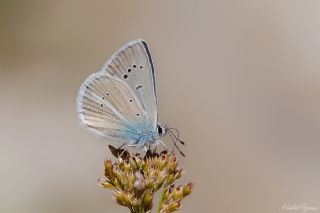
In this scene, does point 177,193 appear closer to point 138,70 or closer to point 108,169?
point 108,169

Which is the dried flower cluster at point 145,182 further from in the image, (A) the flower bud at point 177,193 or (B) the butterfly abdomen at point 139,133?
(B) the butterfly abdomen at point 139,133

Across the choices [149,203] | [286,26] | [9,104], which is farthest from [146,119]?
[286,26]

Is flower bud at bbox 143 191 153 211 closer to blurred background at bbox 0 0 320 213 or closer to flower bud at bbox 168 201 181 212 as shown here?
flower bud at bbox 168 201 181 212

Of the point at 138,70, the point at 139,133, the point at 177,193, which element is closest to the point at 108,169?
the point at 177,193

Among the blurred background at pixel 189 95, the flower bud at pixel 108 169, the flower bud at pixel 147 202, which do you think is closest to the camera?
the flower bud at pixel 147 202

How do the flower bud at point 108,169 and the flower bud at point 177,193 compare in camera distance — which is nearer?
the flower bud at point 177,193

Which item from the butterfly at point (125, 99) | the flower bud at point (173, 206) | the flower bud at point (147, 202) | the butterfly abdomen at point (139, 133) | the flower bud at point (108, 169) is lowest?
the flower bud at point (173, 206)

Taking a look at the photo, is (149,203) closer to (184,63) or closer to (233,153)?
(233,153)

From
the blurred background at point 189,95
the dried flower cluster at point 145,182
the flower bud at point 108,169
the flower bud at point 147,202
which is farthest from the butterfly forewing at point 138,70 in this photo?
the blurred background at point 189,95
